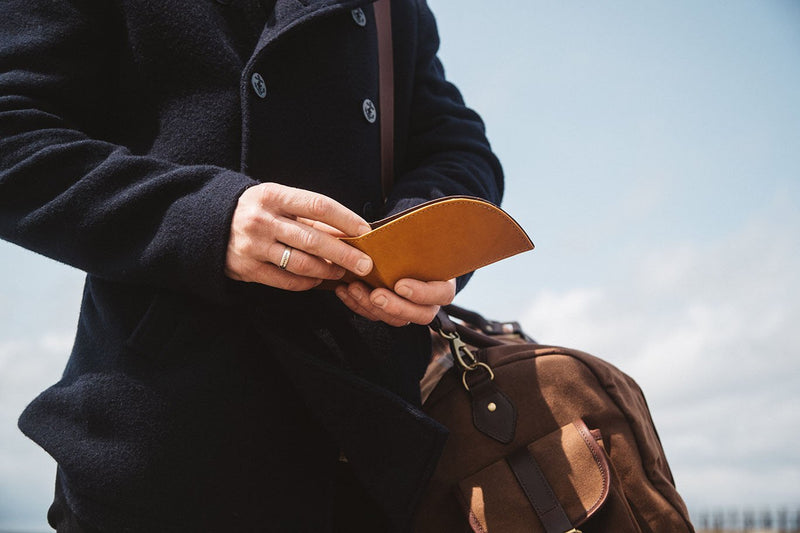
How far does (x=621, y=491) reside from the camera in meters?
1.67

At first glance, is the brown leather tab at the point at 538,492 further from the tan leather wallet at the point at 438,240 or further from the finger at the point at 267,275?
the finger at the point at 267,275

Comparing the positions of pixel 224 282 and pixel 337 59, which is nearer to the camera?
pixel 224 282

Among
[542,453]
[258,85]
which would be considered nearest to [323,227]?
[258,85]

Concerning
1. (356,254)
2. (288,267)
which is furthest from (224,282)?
(356,254)

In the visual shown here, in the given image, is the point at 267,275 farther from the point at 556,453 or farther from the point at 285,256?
the point at 556,453

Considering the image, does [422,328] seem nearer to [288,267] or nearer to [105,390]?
[288,267]

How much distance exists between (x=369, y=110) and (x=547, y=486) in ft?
3.50

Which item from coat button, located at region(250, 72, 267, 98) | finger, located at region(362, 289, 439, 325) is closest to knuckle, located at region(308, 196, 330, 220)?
finger, located at region(362, 289, 439, 325)

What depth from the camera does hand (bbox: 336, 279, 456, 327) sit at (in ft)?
4.31

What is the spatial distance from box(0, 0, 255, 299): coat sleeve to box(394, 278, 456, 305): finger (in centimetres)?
35

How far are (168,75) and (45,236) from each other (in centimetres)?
44

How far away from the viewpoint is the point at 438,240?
1247 mm

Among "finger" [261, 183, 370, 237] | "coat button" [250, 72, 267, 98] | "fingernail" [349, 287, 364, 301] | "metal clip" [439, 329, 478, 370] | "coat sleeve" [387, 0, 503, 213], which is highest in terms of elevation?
"coat sleeve" [387, 0, 503, 213]

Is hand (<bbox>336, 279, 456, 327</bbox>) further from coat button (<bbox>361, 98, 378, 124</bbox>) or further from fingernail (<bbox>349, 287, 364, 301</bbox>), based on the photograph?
coat button (<bbox>361, 98, 378, 124</bbox>)
